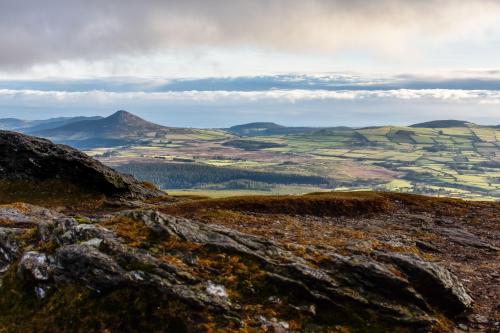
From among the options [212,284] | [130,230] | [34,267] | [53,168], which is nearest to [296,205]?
[130,230]

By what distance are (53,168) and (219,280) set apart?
45.5 meters

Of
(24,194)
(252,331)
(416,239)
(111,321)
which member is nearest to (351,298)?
(252,331)

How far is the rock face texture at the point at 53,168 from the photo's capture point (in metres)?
57.2

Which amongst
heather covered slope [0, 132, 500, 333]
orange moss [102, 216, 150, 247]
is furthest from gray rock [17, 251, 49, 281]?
orange moss [102, 216, 150, 247]

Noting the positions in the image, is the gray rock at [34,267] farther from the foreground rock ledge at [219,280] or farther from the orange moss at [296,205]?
the orange moss at [296,205]

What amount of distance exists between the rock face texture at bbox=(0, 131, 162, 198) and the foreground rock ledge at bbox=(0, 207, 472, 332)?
3318 cm

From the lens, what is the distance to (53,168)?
5828 cm

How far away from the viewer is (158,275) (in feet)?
65.4

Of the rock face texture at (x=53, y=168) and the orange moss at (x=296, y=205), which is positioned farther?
the rock face texture at (x=53, y=168)

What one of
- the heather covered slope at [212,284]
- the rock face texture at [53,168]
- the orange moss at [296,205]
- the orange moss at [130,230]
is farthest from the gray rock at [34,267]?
the rock face texture at [53,168]

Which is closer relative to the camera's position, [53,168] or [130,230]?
[130,230]

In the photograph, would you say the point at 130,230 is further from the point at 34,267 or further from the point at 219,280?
the point at 219,280

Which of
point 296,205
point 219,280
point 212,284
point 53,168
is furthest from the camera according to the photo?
point 53,168

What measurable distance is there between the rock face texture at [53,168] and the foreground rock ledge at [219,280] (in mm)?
33181
